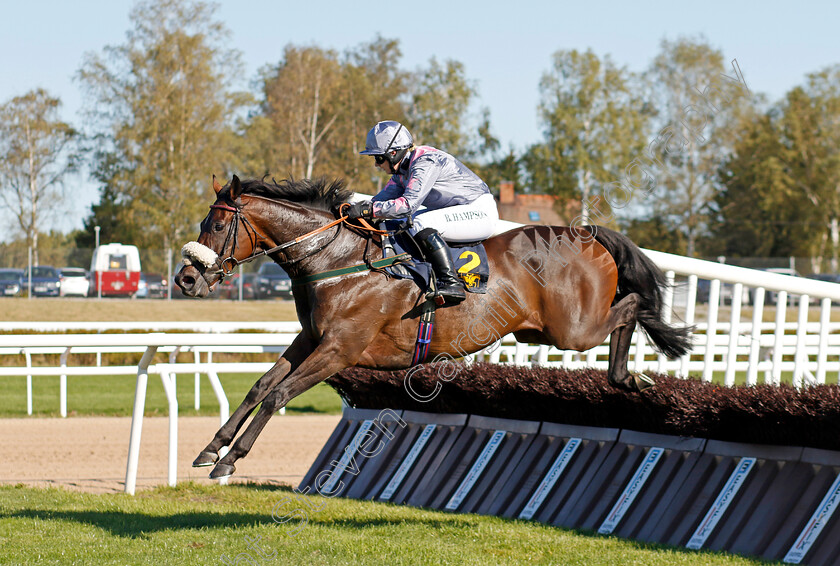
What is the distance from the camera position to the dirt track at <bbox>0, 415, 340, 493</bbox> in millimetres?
6777

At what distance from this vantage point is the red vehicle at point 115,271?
87.3ft

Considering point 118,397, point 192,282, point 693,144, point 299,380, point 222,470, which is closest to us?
point 222,470

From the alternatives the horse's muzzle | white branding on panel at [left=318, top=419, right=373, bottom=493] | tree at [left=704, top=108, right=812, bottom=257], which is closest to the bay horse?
the horse's muzzle

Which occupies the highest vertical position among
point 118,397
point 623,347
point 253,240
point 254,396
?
point 253,240

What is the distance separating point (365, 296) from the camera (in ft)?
15.0

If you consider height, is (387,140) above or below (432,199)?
above

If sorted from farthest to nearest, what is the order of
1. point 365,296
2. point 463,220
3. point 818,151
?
1. point 818,151
2. point 463,220
3. point 365,296

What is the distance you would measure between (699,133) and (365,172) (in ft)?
101

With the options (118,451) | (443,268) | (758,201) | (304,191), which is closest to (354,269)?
(443,268)

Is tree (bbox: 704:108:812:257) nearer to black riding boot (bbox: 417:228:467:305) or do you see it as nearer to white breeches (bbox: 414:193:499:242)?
white breeches (bbox: 414:193:499:242)

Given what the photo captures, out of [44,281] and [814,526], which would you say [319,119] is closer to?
[44,281]

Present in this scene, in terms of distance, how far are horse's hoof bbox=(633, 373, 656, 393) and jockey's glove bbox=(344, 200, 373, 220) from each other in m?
1.56

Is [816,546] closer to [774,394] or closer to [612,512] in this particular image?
[774,394]

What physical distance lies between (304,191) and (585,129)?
28.1 metres
